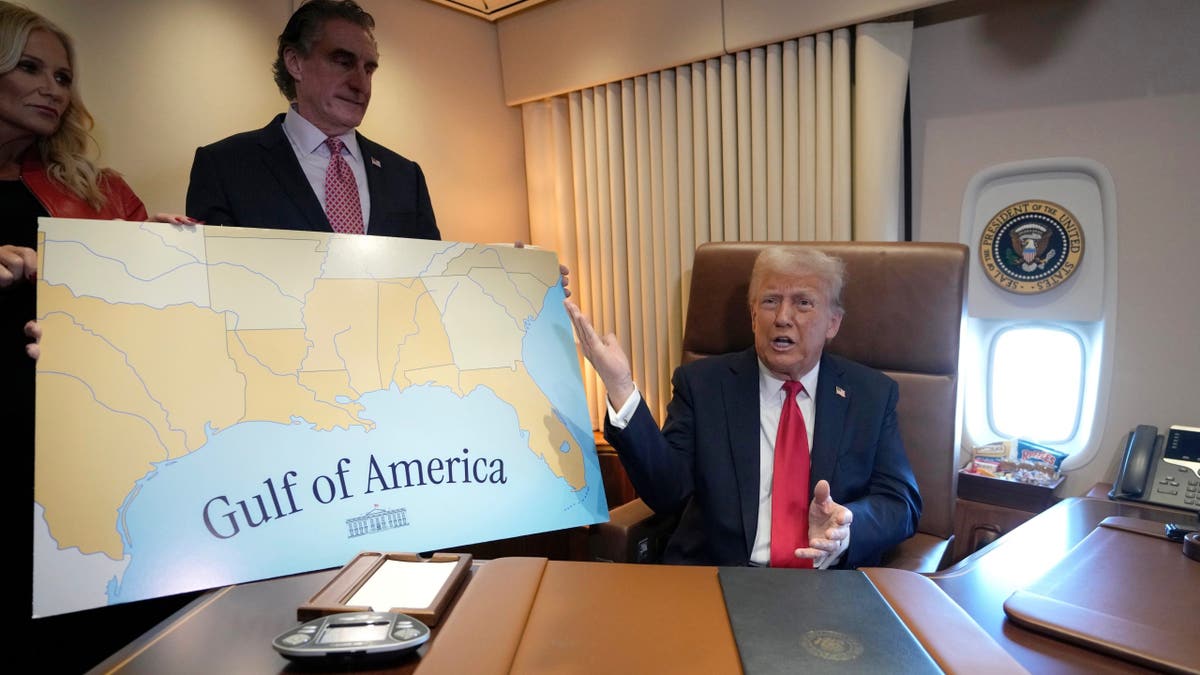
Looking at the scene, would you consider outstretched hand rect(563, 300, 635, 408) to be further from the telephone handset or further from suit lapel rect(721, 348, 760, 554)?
the telephone handset

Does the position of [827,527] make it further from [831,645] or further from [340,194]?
[340,194]

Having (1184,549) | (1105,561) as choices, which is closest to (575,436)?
(1105,561)

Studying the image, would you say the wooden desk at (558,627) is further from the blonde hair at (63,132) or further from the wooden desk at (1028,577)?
the blonde hair at (63,132)

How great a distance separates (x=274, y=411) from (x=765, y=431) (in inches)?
44.1

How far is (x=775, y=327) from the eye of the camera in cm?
158

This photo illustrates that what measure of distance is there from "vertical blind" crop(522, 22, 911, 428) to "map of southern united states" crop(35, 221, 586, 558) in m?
1.61

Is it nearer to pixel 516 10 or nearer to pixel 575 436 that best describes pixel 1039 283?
pixel 575 436

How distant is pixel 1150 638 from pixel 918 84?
227cm

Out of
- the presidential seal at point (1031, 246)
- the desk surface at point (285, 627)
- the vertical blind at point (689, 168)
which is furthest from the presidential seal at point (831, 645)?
the presidential seal at point (1031, 246)

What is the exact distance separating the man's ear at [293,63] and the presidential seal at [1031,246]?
7.81 feet

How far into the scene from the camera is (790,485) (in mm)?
1493

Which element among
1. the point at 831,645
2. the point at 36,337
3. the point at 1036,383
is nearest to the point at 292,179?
the point at 36,337

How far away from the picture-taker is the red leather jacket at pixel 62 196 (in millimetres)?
1354

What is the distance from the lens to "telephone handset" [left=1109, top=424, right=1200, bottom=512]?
1692 millimetres
